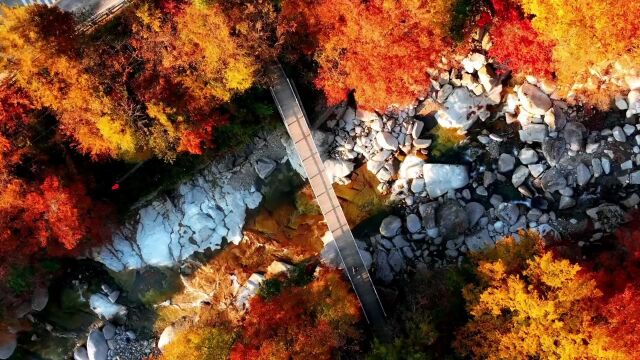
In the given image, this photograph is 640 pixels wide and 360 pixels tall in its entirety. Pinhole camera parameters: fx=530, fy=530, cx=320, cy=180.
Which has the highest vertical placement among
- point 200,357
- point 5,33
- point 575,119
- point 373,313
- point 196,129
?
point 5,33

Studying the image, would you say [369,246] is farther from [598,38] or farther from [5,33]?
[5,33]

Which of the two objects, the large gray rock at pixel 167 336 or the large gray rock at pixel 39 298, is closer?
the large gray rock at pixel 39 298

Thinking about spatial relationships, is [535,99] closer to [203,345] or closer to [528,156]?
[528,156]

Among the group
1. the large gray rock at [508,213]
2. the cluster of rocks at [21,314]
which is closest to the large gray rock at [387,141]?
the large gray rock at [508,213]

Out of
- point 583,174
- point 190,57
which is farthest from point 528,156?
point 190,57

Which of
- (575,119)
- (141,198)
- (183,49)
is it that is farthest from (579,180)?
(141,198)

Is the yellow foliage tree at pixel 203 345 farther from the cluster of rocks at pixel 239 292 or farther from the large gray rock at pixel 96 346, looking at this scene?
the large gray rock at pixel 96 346

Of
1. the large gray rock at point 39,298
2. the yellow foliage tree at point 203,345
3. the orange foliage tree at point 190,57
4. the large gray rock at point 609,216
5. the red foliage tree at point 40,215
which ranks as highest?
the orange foliage tree at point 190,57

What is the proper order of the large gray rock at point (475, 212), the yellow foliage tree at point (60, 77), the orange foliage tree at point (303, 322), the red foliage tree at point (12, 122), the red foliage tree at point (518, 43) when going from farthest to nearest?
the large gray rock at point (475, 212)
the red foliage tree at point (518, 43)
the orange foliage tree at point (303, 322)
the red foliage tree at point (12, 122)
the yellow foliage tree at point (60, 77)
